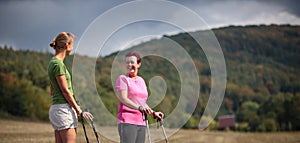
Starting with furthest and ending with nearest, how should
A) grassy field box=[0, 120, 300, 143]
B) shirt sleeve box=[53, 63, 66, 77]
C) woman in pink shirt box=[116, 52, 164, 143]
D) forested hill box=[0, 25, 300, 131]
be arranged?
forested hill box=[0, 25, 300, 131], grassy field box=[0, 120, 300, 143], woman in pink shirt box=[116, 52, 164, 143], shirt sleeve box=[53, 63, 66, 77]

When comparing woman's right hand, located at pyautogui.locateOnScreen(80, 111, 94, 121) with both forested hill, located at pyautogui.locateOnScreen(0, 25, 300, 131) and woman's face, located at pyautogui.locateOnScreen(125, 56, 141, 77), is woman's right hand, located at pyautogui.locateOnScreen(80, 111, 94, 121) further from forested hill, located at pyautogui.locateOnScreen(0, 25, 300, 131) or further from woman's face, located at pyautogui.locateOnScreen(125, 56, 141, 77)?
forested hill, located at pyautogui.locateOnScreen(0, 25, 300, 131)

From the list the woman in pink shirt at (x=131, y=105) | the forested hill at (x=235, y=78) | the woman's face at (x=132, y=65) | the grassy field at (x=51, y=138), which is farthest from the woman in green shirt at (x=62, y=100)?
the grassy field at (x=51, y=138)

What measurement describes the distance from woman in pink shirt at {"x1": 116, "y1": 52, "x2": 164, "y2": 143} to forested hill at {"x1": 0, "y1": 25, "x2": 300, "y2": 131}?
2825 millimetres

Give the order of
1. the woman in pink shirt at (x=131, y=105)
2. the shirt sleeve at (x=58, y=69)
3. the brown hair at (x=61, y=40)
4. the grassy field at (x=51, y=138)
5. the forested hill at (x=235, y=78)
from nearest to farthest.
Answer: the shirt sleeve at (x=58, y=69) < the brown hair at (x=61, y=40) < the woman in pink shirt at (x=131, y=105) < the grassy field at (x=51, y=138) < the forested hill at (x=235, y=78)

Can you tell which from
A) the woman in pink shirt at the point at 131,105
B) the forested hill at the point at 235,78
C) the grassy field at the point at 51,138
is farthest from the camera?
the forested hill at the point at 235,78

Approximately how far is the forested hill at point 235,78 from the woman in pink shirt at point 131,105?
2825mm

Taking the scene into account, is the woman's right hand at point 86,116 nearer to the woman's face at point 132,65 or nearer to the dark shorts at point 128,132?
the dark shorts at point 128,132

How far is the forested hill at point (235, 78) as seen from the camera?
17.3 meters

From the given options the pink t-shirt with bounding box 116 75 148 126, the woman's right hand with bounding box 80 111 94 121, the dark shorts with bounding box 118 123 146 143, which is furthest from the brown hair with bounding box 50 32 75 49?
the dark shorts with bounding box 118 123 146 143

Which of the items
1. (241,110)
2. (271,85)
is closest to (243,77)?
(271,85)

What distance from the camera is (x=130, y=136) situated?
5293mm

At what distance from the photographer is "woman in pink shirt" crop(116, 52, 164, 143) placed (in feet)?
17.3

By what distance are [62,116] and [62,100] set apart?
0.50 feet

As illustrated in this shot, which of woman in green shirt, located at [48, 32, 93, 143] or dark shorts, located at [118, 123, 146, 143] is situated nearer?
woman in green shirt, located at [48, 32, 93, 143]
